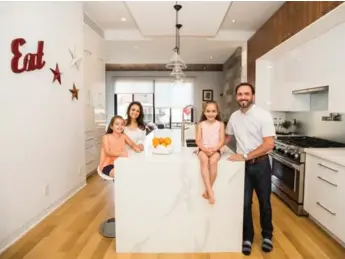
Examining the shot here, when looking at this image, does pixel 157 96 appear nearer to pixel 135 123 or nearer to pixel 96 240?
pixel 135 123

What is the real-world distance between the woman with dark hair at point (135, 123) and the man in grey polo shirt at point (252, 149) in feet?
3.03

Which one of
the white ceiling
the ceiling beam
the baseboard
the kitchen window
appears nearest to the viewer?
the baseboard

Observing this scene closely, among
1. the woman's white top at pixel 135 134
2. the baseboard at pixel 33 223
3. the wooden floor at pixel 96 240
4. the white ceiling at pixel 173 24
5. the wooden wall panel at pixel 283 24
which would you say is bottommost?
the wooden floor at pixel 96 240

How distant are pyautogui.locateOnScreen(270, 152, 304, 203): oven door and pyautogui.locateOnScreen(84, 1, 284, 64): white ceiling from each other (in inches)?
91.7

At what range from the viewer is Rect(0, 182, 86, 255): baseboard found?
2.59 metres

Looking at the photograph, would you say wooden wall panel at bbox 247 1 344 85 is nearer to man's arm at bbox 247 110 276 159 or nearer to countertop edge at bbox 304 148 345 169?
man's arm at bbox 247 110 276 159

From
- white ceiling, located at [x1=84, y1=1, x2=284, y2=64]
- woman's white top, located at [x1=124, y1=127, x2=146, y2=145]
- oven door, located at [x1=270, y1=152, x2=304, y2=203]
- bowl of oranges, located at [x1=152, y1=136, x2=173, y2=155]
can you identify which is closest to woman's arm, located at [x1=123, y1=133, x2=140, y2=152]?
woman's white top, located at [x1=124, y1=127, x2=146, y2=145]

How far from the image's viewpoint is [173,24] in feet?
16.5

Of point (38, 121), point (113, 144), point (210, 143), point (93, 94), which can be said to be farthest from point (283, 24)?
point (38, 121)

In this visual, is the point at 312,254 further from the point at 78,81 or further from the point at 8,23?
the point at 78,81

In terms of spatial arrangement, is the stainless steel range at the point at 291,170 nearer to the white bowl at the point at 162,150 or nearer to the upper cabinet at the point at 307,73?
the upper cabinet at the point at 307,73

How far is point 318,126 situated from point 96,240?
3331 mm

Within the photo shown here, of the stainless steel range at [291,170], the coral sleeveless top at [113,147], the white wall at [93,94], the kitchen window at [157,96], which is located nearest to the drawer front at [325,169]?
the stainless steel range at [291,170]

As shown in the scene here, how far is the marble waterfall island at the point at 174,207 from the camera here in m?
2.41
